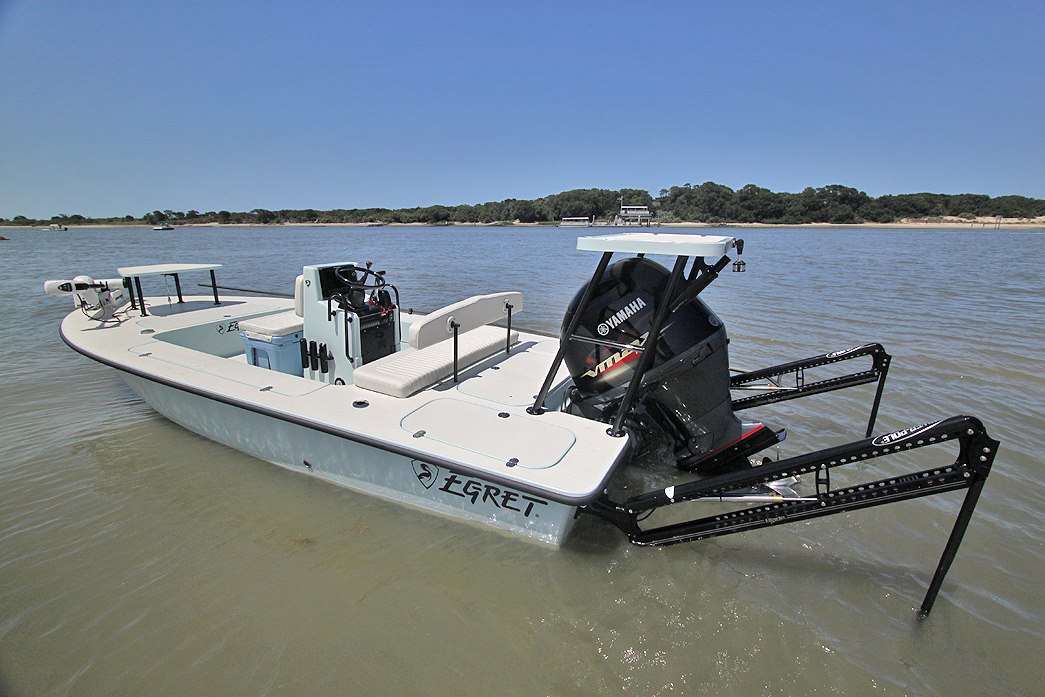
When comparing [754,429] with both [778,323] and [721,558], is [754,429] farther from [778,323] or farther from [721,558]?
[778,323]

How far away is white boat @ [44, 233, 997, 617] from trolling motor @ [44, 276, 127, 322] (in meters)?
0.96

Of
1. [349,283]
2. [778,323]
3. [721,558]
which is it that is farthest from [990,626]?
[778,323]

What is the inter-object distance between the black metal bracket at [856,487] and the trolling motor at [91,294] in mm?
5998

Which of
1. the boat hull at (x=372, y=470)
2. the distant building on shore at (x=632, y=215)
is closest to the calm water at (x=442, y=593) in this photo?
the boat hull at (x=372, y=470)

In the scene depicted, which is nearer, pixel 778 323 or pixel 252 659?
pixel 252 659

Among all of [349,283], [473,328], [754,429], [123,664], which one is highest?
[349,283]

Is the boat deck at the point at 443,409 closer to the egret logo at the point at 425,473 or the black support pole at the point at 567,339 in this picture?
the black support pole at the point at 567,339

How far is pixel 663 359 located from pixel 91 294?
6.21 m

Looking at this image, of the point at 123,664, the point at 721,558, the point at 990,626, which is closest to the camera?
the point at 123,664

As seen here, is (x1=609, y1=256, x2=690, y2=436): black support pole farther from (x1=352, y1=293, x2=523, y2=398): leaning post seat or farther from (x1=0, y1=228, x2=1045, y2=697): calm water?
(x1=352, y1=293, x2=523, y2=398): leaning post seat

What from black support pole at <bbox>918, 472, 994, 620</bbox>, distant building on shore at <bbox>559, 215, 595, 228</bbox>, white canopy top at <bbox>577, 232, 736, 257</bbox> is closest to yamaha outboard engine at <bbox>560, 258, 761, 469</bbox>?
white canopy top at <bbox>577, 232, 736, 257</bbox>

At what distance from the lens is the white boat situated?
93.5 inches

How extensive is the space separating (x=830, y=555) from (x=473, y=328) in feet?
10.4

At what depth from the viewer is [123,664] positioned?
2301 mm
